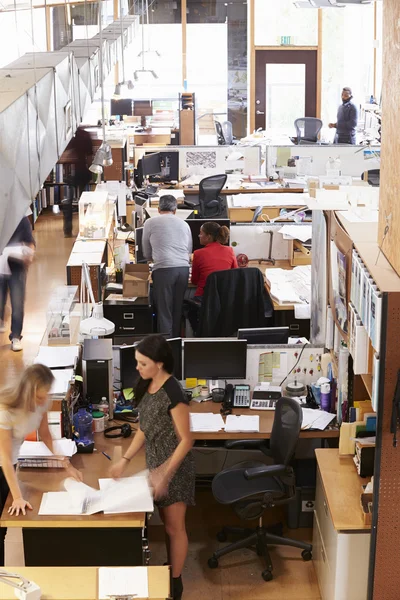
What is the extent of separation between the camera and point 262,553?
17.7ft

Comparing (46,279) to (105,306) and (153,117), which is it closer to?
(105,306)

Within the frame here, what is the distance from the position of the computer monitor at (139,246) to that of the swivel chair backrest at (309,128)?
8.27 metres

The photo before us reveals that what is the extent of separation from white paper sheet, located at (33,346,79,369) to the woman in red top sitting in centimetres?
261

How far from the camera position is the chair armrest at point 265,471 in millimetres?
5160

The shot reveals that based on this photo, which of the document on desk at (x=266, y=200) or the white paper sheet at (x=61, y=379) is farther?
the document on desk at (x=266, y=200)

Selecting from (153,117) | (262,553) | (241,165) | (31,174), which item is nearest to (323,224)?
(262,553)

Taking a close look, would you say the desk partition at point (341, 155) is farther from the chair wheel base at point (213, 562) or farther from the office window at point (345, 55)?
the chair wheel base at point (213, 562)

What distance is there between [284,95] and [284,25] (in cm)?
147

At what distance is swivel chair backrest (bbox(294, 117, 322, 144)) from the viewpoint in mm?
16734

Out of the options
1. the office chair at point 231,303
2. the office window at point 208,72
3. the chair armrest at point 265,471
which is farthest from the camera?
the office window at point 208,72

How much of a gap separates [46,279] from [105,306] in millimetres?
3412

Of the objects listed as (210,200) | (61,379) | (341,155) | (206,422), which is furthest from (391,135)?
(341,155)

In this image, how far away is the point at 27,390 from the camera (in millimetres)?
4383

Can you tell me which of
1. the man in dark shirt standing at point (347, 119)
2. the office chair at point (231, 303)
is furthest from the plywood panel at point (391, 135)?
the man in dark shirt standing at point (347, 119)
